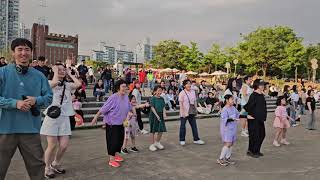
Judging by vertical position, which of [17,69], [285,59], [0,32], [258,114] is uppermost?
[0,32]

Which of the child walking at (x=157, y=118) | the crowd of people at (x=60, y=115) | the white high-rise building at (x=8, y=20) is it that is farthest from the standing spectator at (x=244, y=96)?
the white high-rise building at (x=8, y=20)

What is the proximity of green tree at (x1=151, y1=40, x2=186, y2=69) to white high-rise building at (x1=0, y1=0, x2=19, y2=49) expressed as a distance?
122 ft

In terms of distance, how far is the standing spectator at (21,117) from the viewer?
392cm

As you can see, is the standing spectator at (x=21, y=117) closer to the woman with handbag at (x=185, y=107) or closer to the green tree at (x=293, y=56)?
the woman with handbag at (x=185, y=107)

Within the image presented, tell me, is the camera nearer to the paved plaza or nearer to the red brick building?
the paved plaza

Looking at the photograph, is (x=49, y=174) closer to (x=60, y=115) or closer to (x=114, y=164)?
(x=60, y=115)

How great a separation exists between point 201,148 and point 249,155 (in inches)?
53.5

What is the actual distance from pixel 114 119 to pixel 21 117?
3220mm

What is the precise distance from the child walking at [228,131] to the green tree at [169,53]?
2124 inches

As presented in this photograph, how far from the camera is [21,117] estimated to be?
3.95 m

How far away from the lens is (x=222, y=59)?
61906mm

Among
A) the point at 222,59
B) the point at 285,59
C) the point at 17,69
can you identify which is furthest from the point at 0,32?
the point at 17,69

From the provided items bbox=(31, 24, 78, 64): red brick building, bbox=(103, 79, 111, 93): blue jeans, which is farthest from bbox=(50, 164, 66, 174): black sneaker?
bbox=(31, 24, 78, 64): red brick building

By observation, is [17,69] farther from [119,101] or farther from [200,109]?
[200,109]
